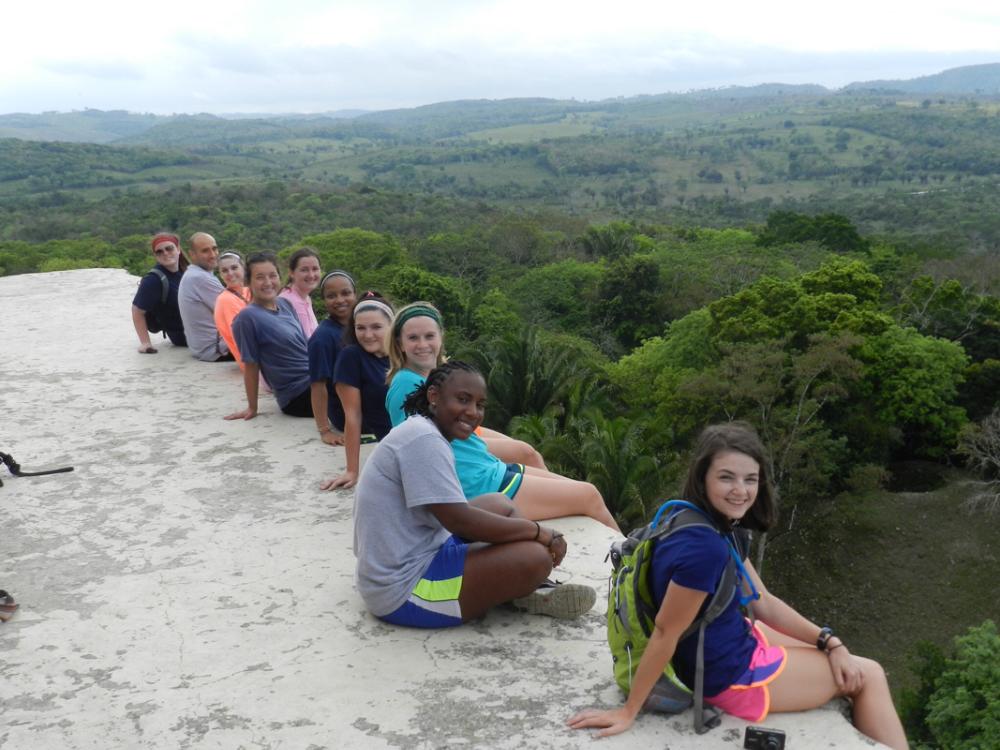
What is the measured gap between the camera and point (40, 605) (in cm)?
348

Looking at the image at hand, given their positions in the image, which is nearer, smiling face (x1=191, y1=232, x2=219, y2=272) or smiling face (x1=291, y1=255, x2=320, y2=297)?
Answer: smiling face (x1=291, y1=255, x2=320, y2=297)

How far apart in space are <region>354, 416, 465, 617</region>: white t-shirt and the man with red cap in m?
5.06

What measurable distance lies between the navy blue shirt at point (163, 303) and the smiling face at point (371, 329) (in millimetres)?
3354

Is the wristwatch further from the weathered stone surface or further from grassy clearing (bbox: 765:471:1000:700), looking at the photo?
grassy clearing (bbox: 765:471:1000:700)

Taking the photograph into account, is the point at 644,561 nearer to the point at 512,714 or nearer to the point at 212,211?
the point at 512,714

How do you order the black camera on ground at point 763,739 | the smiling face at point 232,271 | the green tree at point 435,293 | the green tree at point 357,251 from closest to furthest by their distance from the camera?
the black camera on ground at point 763,739, the smiling face at point 232,271, the green tree at point 435,293, the green tree at point 357,251

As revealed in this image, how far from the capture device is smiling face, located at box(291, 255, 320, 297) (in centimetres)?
596

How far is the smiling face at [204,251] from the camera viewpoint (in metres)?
6.84

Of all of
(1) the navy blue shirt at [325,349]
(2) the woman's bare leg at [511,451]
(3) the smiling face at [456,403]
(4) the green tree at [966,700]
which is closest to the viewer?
(3) the smiling face at [456,403]

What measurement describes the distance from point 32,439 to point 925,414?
1940cm

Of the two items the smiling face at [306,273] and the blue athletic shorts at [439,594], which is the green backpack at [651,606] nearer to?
the blue athletic shorts at [439,594]

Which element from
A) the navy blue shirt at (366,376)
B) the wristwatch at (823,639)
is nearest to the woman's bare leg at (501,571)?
the wristwatch at (823,639)

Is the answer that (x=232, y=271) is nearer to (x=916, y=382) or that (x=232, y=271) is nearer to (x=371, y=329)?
(x=371, y=329)

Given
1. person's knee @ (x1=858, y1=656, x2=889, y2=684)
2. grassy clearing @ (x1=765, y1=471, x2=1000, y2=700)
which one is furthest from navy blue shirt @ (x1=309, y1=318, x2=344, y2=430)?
grassy clearing @ (x1=765, y1=471, x2=1000, y2=700)
